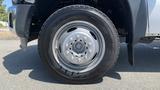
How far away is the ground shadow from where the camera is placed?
5.25 m

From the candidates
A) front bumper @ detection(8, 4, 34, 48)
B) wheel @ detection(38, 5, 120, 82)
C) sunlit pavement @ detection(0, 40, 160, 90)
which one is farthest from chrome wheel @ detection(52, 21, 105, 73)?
front bumper @ detection(8, 4, 34, 48)

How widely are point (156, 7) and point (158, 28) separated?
0.89 feet

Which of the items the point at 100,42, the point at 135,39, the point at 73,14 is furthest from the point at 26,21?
the point at 135,39

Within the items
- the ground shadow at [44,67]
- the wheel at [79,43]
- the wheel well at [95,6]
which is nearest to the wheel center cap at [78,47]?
the wheel at [79,43]

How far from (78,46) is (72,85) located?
19.3 inches

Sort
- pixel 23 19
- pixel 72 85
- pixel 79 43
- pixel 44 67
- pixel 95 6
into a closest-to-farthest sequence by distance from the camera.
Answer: pixel 72 85 < pixel 79 43 < pixel 23 19 < pixel 95 6 < pixel 44 67

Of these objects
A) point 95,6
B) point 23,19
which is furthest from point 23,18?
point 95,6

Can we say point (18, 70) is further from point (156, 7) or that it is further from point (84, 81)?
point (156, 7)

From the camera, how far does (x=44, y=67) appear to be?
5555 mm

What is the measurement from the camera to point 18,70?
558cm

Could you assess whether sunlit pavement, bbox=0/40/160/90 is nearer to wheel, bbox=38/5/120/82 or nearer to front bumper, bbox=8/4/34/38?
wheel, bbox=38/5/120/82

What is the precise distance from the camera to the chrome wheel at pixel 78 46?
15.9 ft

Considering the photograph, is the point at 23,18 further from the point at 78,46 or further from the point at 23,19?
the point at 78,46

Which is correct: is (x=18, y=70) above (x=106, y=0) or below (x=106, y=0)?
below
